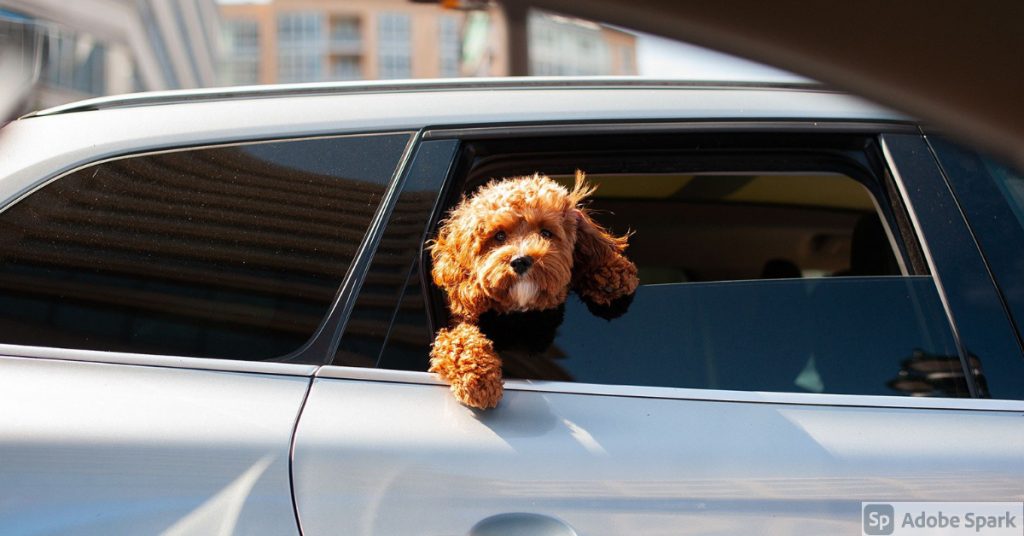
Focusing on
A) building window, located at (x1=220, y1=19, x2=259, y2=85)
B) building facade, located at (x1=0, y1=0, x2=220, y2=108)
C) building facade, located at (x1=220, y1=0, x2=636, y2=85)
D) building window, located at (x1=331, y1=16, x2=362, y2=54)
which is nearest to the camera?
building facade, located at (x1=0, y1=0, x2=220, y2=108)

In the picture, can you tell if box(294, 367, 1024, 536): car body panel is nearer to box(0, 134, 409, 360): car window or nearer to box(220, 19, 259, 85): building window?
box(0, 134, 409, 360): car window

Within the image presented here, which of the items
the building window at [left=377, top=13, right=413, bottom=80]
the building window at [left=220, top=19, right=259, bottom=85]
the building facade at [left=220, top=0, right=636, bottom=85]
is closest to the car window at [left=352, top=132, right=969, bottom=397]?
the building facade at [left=220, top=0, right=636, bottom=85]

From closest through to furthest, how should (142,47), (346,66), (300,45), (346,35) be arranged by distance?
(142,47)
(346,35)
(346,66)
(300,45)

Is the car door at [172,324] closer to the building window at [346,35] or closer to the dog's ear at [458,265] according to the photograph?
the dog's ear at [458,265]

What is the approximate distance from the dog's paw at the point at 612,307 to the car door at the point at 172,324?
515mm

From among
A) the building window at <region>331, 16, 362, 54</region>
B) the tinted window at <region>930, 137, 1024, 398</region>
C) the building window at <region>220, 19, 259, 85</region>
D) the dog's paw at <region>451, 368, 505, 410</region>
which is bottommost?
the dog's paw at <region>451, 368, 505, 410</region>

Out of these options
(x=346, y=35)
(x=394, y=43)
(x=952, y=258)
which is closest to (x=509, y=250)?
(x=952, y=258)

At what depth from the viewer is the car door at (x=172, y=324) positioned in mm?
1646

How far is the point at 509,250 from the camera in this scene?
187 centimetres

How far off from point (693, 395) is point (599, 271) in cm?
35

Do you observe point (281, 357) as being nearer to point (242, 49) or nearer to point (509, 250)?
point (509, 250)

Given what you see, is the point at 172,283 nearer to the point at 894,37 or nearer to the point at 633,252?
the point at 894,37

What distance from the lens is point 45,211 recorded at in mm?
1904

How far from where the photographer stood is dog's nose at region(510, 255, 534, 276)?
1835mm
